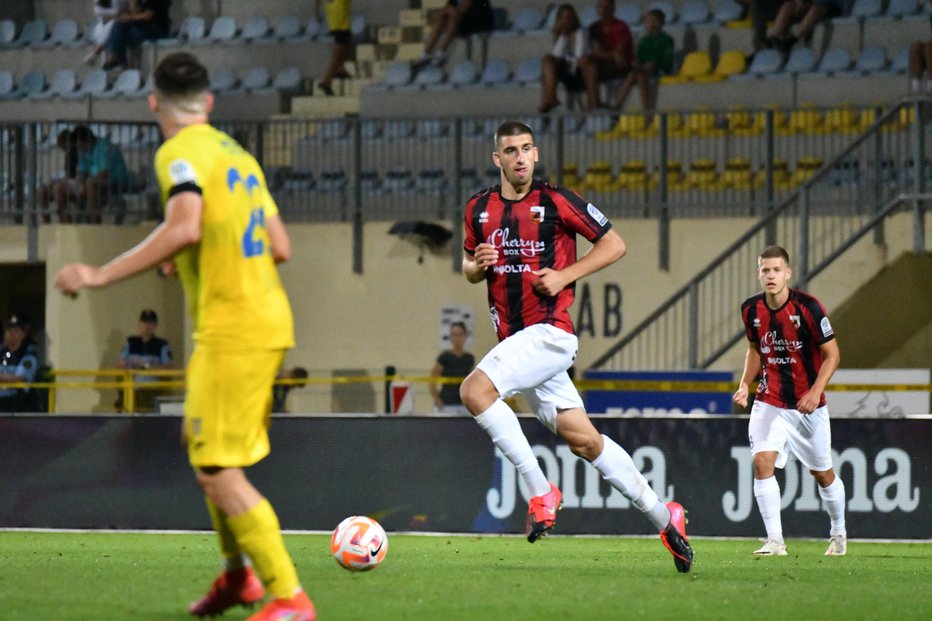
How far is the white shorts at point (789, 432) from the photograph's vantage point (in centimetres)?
1163

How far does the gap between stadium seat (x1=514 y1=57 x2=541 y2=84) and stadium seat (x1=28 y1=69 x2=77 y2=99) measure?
754 cm

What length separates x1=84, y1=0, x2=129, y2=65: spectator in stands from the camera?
27.0 metres

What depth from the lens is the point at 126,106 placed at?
2584 centimetres

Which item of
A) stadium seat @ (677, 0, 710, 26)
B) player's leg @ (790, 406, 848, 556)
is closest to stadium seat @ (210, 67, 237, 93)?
stadium seat @ (677, 0, 710, 26)

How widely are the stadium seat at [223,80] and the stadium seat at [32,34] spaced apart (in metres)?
3.71

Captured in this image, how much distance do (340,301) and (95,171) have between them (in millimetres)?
3466

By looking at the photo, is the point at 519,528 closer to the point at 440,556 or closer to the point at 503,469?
the point at 503,469

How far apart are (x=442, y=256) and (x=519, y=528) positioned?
25.4 feet

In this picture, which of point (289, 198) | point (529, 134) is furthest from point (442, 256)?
point (529, 134)

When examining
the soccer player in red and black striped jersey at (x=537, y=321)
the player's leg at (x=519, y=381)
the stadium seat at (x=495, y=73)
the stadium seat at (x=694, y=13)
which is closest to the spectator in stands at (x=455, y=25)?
the stadium seat at (x=495, y=73)

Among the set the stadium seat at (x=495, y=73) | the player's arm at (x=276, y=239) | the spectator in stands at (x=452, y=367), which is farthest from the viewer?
the stadium seat at (x=495, y=73)

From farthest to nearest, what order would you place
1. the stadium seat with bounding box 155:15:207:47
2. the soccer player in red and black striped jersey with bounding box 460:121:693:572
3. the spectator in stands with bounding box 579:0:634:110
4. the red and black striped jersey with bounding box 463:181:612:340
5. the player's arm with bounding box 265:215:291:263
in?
the stadium seat with bounding box 155:15:207:47, the spectator in stands with bounding box 579:0:634:110, the red and black striped jersey with bounding box 463:181:612:340, the soccer player in red and black striped jersey with bounding box 460:121:693:572, the player's arm with bounding box 265:215:291:263

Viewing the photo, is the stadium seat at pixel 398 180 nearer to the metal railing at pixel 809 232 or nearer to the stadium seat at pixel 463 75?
the stadium seat at pixel 463 75

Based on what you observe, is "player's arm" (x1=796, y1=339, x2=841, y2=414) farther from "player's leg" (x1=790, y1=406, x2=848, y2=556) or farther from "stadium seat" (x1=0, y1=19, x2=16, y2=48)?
"stadium seat" (x1=0, y1=19, x2=16, y2=48)
